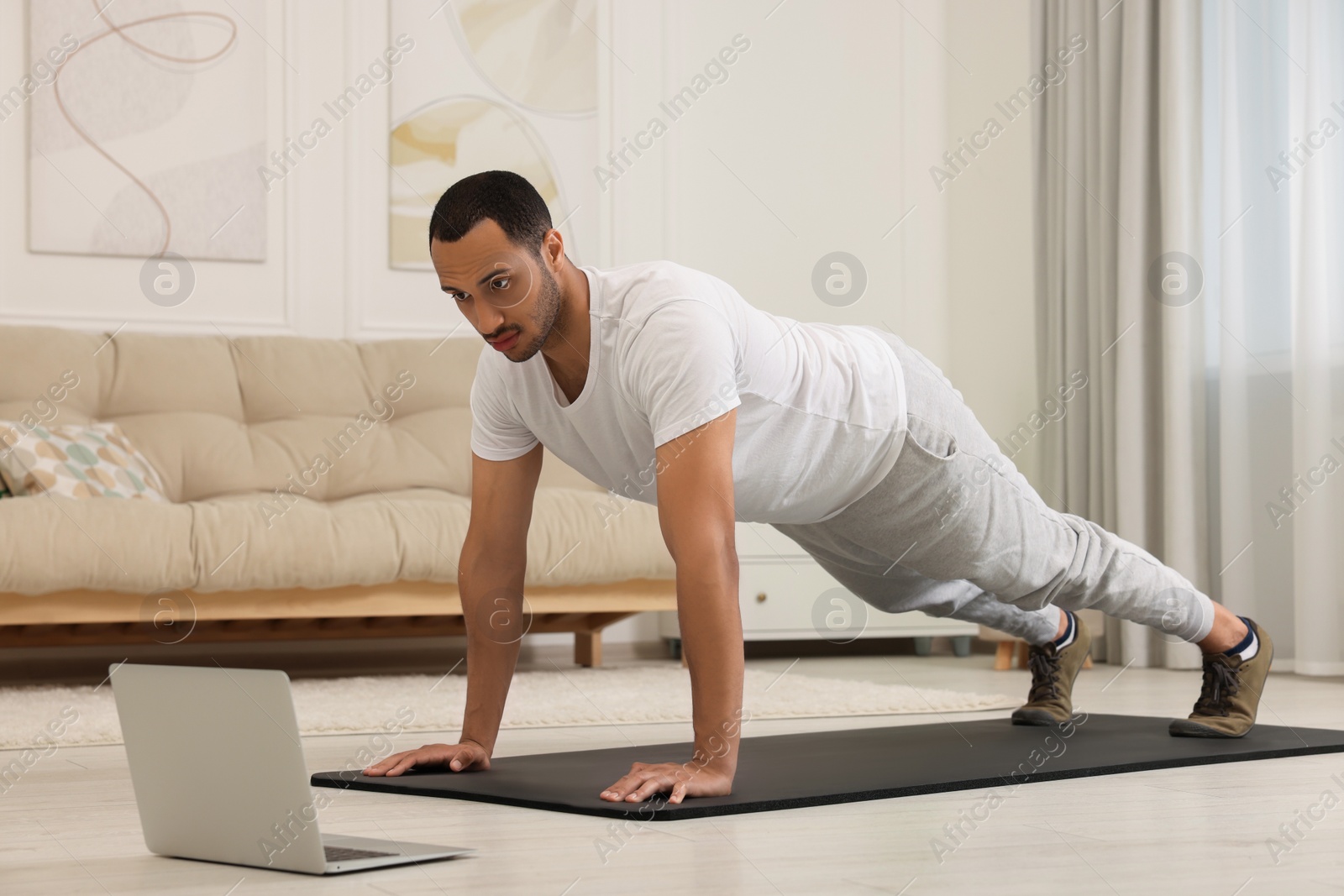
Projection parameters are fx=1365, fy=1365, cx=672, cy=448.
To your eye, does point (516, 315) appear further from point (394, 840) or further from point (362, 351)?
point (362, 351)

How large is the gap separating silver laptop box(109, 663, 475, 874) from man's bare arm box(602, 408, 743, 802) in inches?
11.9

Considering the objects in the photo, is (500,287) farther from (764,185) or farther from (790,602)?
(764,185)

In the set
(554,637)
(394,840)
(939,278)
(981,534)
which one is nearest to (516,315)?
(394,840)

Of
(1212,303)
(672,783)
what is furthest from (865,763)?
(1212,303)

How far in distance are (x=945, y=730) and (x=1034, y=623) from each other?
0.23m

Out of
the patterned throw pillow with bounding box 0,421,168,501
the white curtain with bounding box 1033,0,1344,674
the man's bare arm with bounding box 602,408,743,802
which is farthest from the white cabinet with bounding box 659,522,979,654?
the man's bare arm with bounding box 602,408,743,802

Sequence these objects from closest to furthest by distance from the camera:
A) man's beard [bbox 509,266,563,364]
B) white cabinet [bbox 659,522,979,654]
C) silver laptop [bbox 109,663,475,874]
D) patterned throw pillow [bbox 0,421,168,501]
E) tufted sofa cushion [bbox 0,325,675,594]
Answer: silver laptop [bbox 109,663,475,874] → man's beard [bbox 509,266,563,364] → tufted sofa cushion [bbox 0,325,675,594] → patterned throw pillow [bbox 0,421,168,501] → white cabinet [bbox 659,522,979,654]

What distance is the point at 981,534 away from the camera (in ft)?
6.12

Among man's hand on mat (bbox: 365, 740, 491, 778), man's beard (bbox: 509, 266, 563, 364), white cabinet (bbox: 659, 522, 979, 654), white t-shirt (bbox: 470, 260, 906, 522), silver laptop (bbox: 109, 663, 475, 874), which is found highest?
man's beard (bbox: 509, 266, 563, 364)

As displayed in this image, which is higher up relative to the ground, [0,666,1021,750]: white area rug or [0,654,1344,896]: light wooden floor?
[0,654,1344,896]: light wooden floor

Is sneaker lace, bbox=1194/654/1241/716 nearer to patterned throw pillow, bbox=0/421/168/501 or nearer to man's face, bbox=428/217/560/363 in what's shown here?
man's face, bbox=428/217/560/363

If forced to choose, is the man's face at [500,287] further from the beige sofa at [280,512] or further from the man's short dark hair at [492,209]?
the beige sofa at [280,512]

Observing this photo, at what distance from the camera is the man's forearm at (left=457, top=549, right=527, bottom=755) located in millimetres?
1778

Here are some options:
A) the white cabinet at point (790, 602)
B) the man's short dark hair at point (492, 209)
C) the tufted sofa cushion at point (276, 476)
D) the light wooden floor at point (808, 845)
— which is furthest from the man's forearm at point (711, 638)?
the white cabinet at point (790, 602)
